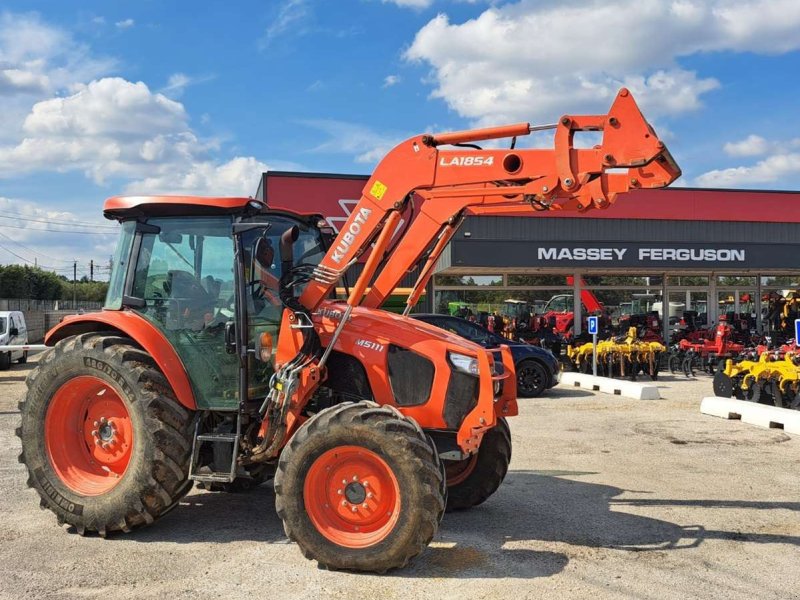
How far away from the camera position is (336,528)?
4.73 metres

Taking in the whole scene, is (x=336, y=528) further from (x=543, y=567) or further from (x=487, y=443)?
(x=487, y=443)

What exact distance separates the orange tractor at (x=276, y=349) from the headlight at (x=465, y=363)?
0.03 ft

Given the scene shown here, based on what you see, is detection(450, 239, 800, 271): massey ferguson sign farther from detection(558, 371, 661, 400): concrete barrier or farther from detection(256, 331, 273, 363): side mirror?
detection(256, 331, 273, 363): side mirror

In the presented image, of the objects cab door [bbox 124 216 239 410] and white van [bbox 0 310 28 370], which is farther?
white van [bbox 0 310 28 370]

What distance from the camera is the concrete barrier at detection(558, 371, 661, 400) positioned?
13.8 metres

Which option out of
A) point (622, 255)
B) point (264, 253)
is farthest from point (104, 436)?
point (622, 255)

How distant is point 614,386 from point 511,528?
32.3 feet

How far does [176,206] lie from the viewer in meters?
5.48

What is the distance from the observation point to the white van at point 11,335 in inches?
790

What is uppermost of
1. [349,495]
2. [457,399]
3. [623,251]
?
[623,251]

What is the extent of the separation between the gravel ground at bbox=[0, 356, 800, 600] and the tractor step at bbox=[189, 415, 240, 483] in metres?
0.50

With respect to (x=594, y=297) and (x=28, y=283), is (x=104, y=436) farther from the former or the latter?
(x=28, y=283)

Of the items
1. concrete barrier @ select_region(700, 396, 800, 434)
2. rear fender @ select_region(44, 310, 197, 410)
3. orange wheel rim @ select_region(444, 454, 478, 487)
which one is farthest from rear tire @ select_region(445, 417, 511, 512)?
concrete barrier @ select_region(700, 396, 800, 434)

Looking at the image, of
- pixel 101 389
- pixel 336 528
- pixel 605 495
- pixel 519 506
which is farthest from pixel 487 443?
pixel 101 389
